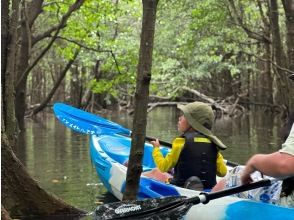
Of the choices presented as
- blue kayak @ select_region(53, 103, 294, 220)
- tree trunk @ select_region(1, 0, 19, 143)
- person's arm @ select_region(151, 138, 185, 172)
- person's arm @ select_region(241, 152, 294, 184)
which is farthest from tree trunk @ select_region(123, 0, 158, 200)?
tree trunk @ select_region(1, 0, 19, 143)

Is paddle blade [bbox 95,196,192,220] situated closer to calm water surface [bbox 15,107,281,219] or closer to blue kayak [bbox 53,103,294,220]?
blue kayak [bbox 53,103,294,220]

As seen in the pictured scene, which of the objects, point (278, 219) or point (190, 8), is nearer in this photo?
point (278, 219)

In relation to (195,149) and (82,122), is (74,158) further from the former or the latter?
(195,149)

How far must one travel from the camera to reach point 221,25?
17.5m

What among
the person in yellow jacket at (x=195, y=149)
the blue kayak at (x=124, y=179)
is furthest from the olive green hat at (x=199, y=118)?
the blue kayak at (x=124, y=179)

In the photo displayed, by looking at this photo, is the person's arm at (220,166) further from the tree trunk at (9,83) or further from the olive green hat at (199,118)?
the tree trunk at (9,83)

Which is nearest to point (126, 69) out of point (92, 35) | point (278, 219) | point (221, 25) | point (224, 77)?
point (92, 35)

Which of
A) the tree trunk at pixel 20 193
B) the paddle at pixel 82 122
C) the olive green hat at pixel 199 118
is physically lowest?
the tree trunk at pixel 20 193

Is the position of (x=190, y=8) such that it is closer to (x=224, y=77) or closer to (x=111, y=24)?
(x=111, y=24)

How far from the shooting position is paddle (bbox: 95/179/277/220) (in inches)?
131

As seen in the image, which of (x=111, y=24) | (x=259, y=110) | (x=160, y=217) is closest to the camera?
(x=160, y=217)

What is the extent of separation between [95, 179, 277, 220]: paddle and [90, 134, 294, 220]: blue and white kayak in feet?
0.37

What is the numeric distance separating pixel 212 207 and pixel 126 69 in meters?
15.4

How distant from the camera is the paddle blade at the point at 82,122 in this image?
24.7ft
